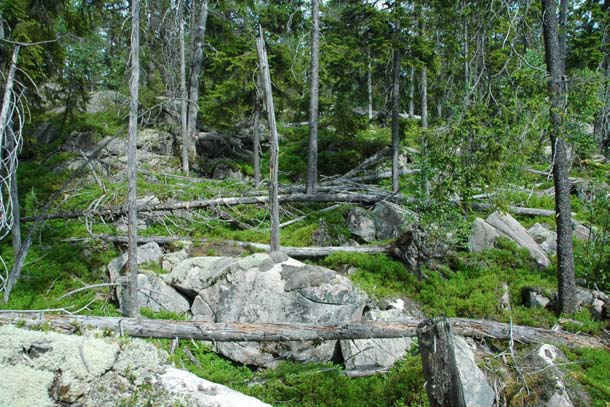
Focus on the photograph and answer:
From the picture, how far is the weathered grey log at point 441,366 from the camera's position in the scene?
14.2ft

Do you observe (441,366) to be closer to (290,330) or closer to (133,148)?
(290,330)

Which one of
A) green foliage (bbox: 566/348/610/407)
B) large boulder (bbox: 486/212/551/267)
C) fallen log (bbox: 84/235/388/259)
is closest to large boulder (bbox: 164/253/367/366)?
fallen log (bbox: 84/235/388/259)

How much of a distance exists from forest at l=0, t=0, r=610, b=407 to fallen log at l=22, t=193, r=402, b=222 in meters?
0.08

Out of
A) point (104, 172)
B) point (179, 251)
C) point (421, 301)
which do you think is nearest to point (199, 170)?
point (104, 172)

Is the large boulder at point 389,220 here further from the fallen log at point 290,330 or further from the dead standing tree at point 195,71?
the dead standing tree at point 195,71

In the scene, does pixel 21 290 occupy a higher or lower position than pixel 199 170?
lower

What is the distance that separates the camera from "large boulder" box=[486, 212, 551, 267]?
11500 millimetres

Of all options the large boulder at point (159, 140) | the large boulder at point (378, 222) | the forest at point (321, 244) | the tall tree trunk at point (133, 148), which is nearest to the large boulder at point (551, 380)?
the forest at point (321, 244)

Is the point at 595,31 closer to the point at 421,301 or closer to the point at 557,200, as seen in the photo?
the point at 557,200

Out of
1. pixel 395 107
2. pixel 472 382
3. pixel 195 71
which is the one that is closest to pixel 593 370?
pixel 472 382

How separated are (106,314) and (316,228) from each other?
6568 millimetres

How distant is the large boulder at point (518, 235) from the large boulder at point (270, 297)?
546 centimetres

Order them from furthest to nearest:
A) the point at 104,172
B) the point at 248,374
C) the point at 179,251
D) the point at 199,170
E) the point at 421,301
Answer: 1. the point at 199,170
2. the point at 104,172
3. the point at 179,251
4. the point at 421,301
5. the point at 248,374

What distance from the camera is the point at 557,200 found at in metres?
9.25
